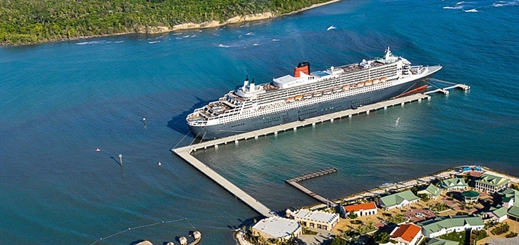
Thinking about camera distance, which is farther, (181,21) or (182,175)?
(181,21)

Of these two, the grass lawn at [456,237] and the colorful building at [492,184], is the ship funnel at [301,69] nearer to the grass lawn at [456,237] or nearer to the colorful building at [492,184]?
the colorful building at [492,184]

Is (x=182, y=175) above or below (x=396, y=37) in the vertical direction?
below

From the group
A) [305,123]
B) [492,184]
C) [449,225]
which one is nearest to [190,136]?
[305,123]

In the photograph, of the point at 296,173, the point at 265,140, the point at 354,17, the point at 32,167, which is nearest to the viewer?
the point at 296,173

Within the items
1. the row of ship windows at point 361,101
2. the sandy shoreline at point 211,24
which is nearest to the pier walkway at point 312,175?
the row of ship windows at point 361,101

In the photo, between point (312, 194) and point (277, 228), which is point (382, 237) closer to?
point (277, 228)

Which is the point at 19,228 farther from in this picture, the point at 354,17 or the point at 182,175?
the point at 354,17

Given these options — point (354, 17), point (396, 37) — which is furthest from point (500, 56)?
point (354, 17)
